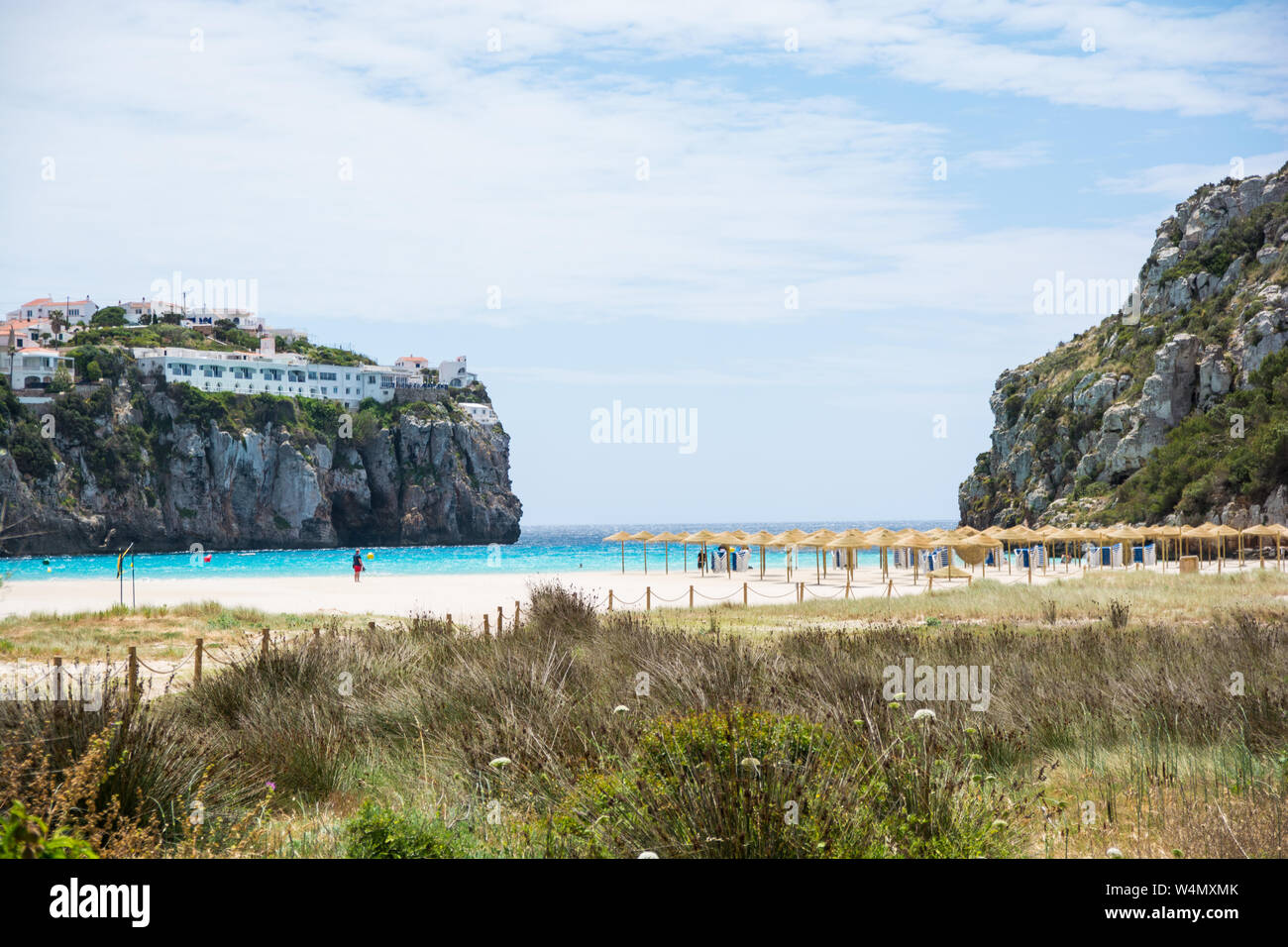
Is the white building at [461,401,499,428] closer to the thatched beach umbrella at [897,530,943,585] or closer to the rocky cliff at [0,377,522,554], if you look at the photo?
the rocky cliff at [0,377,522,554]

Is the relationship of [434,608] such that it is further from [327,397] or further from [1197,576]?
[327,397]

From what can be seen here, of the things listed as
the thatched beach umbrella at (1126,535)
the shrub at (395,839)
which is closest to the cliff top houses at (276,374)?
the thatched beach umbrella at (1126,535)

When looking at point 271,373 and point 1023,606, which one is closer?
point 1023,606

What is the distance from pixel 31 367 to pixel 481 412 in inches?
1930

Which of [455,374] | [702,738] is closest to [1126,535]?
[702,738]

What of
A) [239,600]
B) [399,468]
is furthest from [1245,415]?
A: [399,468]

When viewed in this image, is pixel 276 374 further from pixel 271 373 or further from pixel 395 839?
pixel 395 839

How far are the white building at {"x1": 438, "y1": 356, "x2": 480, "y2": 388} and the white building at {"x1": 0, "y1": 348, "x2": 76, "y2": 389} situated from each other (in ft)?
157

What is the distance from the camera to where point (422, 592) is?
105 feet

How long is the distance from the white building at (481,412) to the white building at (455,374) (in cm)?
737

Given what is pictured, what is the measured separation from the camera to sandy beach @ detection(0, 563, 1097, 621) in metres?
26.0

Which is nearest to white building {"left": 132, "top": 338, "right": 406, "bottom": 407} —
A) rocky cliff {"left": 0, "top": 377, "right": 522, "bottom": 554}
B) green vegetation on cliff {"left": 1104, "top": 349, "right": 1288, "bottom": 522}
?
rocky cliff {"left": 0, "top": 377, "right": 522, "bottom": 554}

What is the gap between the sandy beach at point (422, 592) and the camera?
85.3 ft
